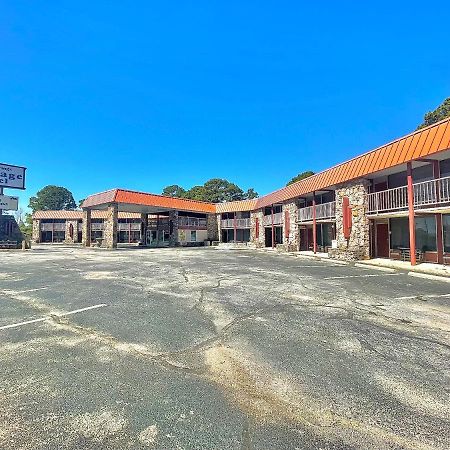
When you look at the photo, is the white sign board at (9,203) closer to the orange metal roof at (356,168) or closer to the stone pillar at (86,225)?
the stone pillar at (86,225)

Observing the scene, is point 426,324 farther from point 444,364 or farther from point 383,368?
point 383,368

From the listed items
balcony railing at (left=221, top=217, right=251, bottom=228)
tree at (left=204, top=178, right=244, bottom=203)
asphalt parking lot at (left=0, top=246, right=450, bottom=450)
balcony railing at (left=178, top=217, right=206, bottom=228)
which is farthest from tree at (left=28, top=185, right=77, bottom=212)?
asphalt parking lot at (left=0, top=246, right=450, bottom=450)

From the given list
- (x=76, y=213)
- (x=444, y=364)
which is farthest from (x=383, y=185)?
(x=76, y=213)

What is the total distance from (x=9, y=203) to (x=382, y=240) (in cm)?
4199

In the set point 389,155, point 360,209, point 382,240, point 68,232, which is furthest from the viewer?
point 68,232

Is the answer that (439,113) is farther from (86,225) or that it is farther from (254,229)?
(86,225)

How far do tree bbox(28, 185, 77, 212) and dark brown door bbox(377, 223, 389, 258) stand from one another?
10444 centimetres

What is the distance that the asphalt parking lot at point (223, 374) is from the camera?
7.95 feet

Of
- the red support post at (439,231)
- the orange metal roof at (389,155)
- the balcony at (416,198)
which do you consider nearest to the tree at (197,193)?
the orange metal roof at (389,155)

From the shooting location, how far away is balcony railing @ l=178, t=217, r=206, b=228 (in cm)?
4238

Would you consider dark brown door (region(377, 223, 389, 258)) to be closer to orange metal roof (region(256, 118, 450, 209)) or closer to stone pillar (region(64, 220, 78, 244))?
orange metal roof (region(256, 118, 450, 209))

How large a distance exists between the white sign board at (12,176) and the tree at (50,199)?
67.5 metres

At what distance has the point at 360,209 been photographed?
19.0m

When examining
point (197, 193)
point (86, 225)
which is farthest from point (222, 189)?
point (86, 225)
